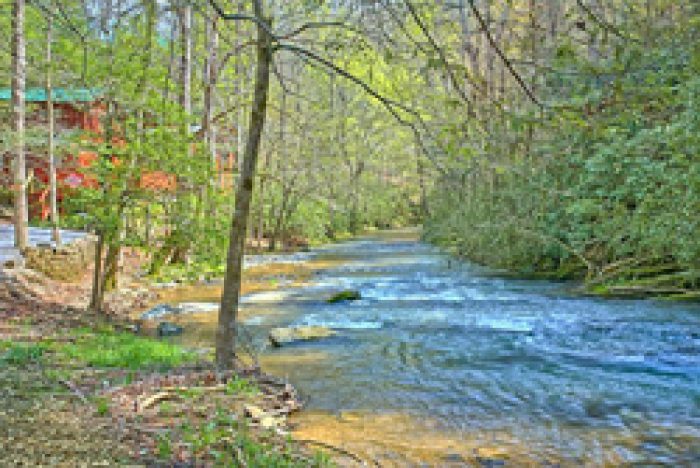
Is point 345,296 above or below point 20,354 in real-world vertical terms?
below

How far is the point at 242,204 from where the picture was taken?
5895 millimetres

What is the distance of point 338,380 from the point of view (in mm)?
7473

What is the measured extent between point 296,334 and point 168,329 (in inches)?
87.1

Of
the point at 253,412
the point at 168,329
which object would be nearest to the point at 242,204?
the point at 253,412

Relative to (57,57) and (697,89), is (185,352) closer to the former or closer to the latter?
(697,89)

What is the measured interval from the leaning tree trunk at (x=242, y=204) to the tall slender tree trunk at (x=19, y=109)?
8.12 metres

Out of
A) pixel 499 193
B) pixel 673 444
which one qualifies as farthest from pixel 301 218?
pixel 673 444

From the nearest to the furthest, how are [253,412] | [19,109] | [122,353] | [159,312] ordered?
[253,412]
[122,353]
[159,312]
[19,109]

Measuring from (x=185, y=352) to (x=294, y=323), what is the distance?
323 centimetres

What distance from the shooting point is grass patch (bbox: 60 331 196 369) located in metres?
6.79

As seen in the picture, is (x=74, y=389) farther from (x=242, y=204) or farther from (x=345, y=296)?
(x=345, y=296)

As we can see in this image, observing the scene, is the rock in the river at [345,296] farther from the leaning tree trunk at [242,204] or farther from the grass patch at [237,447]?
the grass patch at [237,447]

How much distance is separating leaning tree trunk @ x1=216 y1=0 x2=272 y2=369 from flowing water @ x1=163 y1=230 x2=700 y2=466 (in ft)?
3.75

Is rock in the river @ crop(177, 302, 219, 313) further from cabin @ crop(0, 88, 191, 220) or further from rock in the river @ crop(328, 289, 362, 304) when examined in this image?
cabin @ crop(0, 88, 191, 220)
